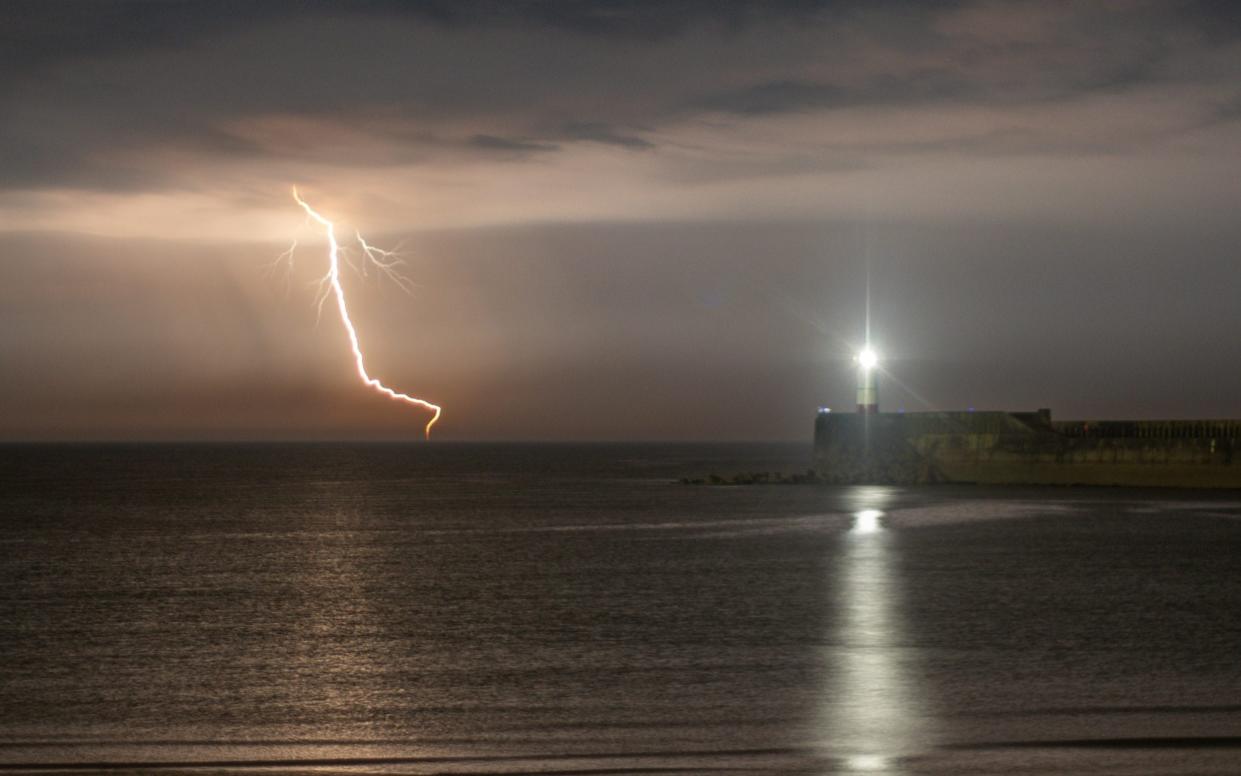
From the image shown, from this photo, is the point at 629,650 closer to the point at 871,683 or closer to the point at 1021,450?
the point at 871,683

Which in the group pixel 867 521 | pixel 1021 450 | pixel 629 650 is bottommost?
pixel 867 521

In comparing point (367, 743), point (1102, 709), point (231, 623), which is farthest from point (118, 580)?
point (1102, 709)

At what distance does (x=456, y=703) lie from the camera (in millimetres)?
15500

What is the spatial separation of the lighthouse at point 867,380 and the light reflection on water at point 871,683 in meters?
39.8

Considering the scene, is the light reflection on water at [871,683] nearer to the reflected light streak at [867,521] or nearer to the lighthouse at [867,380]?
the reflected light streak at [867,521]

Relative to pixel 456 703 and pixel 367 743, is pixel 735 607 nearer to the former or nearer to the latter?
pixel 456 703

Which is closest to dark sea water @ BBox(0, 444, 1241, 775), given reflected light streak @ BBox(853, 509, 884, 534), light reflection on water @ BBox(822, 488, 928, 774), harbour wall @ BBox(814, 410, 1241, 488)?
light reflection on water @ BBox(822, 488, 928, 774)

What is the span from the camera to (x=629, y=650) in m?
19.9

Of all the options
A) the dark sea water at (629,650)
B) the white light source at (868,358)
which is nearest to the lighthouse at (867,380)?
the white light source at (868,358)

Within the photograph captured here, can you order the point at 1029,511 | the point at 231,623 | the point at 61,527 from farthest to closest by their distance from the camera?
the point at 1029,511
the point at 61,527
the point at 231,623

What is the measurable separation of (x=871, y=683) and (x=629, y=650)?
4.04 metres

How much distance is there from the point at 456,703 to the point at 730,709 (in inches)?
120

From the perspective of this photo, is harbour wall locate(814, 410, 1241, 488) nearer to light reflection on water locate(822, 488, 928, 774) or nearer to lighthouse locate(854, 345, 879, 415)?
lighthouse locate(854, 345, 879, 415)

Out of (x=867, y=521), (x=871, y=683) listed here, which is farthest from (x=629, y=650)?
(x=867, y=521)
